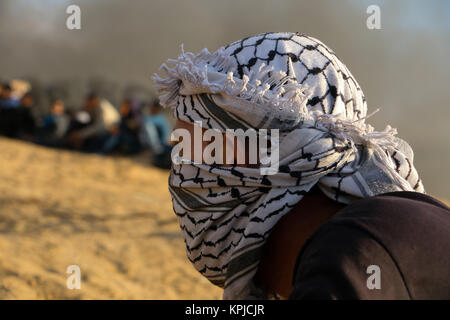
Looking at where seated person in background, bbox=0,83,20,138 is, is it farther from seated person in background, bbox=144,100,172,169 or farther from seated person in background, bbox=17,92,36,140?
seated person in background, bbox=144,100,172,169

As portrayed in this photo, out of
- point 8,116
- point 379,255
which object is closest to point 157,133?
point 8,116

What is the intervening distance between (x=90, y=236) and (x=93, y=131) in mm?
6876

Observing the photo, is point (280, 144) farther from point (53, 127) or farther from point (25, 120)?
point (25, 120)

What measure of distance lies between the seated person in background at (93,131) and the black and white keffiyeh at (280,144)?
1082 cm

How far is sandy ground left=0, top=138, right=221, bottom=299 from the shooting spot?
411 cm

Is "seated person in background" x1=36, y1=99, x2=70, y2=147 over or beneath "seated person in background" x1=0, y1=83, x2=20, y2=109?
beneath

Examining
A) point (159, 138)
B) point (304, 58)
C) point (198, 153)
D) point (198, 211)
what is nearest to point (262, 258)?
point (198, 211)

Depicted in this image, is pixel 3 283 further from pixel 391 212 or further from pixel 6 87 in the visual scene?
pixel 6 87

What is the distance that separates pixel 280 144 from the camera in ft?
4.66

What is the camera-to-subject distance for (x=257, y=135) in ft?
4.77

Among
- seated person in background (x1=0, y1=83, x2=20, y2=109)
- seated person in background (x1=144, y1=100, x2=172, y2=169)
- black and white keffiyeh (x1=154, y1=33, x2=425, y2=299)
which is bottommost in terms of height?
black and white keffiyeh (x1=154, y1=33, x2=425, y2=299)

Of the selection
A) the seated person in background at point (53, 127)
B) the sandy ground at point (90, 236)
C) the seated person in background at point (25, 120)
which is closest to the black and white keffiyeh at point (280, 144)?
the sandy ground at point (90, 236)

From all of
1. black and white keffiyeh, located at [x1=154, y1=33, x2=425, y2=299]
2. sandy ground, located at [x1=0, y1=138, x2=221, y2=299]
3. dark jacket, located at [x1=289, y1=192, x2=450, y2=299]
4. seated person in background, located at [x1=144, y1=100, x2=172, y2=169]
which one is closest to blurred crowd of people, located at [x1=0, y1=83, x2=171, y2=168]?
seated person in background, located at [x1=144, y1=100, x2=172, y2=169]

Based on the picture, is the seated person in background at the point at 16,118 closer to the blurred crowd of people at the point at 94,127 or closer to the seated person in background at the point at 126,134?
the blurred crowd of people at the point at 94,127
